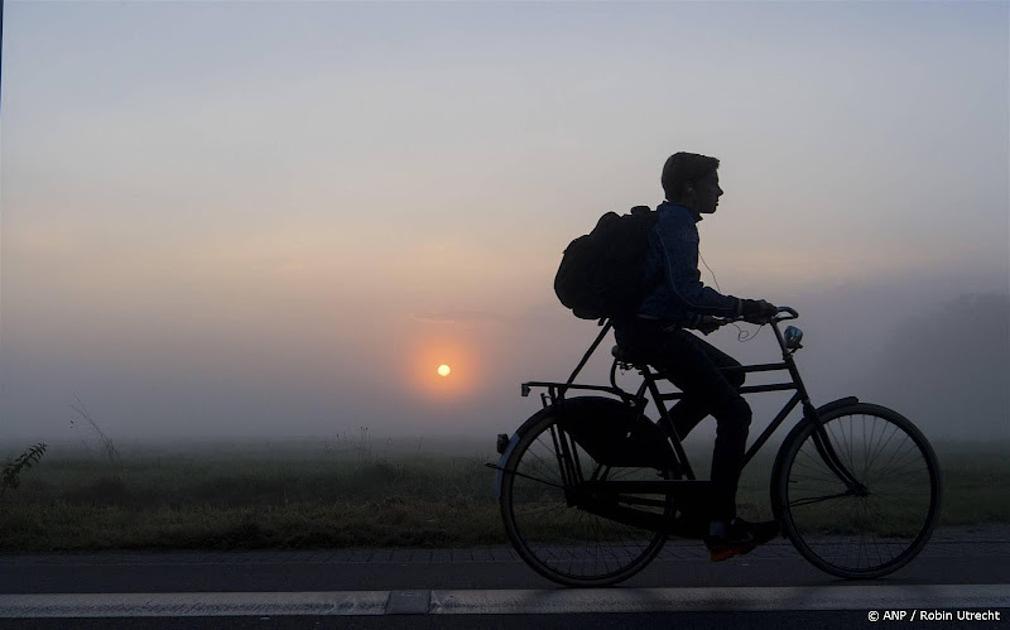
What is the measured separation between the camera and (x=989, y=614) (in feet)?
13.4

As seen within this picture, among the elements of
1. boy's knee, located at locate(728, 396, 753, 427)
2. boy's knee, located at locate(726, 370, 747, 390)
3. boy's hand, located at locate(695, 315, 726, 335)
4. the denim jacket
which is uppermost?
the denim jacket

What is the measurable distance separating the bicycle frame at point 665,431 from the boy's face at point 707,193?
2.14ft

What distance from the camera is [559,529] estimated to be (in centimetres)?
524

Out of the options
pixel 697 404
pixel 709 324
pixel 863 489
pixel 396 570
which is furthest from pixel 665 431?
pixel 396 570

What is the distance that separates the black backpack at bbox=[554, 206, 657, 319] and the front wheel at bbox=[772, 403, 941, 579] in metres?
1.15

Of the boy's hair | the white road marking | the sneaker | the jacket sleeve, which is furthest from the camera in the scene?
the boy's hair

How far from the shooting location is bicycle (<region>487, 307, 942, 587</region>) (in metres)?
5.14

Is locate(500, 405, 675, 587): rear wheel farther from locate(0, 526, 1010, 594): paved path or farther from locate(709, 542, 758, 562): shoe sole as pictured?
locate(709, 542, 758, 562): shoe sole

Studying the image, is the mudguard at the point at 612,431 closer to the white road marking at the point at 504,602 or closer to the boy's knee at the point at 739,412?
the boy's knee at the point at 739,412

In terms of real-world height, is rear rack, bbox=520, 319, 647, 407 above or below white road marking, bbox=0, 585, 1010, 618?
above

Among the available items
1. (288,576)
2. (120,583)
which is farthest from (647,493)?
(120,583)

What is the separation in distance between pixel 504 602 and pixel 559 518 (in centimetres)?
96

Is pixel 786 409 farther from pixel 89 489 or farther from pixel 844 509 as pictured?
pixel 89 489

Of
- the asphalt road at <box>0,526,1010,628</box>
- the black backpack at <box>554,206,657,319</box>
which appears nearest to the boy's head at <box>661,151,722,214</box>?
the black backpack at <box>554,206,657,319</box>
